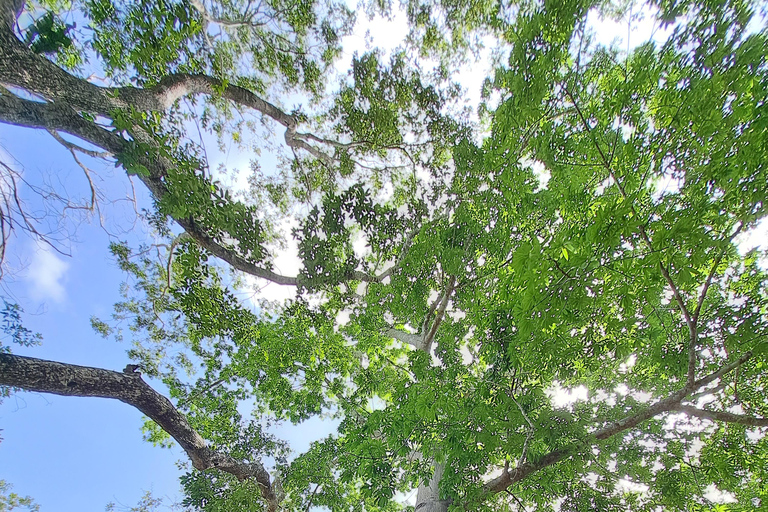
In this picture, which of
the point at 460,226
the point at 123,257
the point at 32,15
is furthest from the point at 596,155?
the point at 123,257

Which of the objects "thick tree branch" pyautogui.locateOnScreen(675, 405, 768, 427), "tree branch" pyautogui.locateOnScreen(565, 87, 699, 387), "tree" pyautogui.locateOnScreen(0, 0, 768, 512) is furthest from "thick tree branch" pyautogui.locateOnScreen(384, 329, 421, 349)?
"tree branch" pyautogui.locateOnScreen(565, 87, 699, 387)

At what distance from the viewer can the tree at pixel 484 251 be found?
153 cm

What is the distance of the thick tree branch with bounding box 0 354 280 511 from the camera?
2.09 metres

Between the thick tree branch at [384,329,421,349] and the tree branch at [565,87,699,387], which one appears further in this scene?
the thick tree branch at [384,329,421,349]

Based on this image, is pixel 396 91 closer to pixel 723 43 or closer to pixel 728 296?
pixel 723 43

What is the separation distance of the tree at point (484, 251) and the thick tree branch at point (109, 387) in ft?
0.05

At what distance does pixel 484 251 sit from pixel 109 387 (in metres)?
3.40

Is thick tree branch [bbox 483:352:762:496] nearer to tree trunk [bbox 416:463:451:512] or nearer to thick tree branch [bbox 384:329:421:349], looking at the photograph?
tree trunk [bbox 416:463:451:512]

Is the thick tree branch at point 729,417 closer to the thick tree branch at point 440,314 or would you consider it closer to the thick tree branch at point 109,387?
the thick tree branch at point 440,314

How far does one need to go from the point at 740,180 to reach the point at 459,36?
4.10 metres

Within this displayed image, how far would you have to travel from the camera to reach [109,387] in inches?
95.9

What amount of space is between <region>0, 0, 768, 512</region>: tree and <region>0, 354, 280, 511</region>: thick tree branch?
0.01 meters

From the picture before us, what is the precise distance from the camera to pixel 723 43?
1414mm

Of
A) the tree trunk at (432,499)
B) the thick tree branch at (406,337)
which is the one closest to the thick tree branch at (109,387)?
the tree trunk at (432,499)
